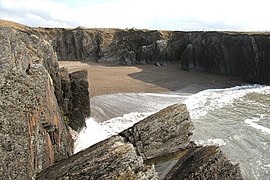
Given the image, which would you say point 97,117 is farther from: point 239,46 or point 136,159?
point 239,46

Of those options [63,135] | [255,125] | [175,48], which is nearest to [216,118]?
[255,125]

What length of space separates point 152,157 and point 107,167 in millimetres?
8166

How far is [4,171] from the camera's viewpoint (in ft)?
22.4

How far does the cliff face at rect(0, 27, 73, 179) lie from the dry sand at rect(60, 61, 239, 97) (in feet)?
61.1

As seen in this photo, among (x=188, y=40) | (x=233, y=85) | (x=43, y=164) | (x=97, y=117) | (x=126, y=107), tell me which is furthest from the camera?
→ (x=188, y=40)

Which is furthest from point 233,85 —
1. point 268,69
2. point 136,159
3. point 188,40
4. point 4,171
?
point 4,171

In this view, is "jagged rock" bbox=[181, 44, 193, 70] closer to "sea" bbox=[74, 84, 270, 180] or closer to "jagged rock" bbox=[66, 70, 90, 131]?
"sea" bbox=[74, 84, 270, 180]

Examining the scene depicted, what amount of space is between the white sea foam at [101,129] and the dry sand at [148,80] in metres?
8.52

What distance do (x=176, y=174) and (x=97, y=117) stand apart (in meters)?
12.7

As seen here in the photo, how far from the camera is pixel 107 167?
26.3ft

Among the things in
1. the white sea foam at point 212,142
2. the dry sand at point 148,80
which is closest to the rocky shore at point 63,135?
the white sea foam at point 212,142

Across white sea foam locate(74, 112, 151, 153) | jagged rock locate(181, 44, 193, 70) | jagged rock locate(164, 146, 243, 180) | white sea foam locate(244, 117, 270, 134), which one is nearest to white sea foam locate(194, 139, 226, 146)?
white sea foam locate(244, 117, 270, 134)

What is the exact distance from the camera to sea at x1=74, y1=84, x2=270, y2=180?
17.1m

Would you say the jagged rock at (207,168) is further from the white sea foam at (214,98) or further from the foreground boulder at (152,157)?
the white sea foam at (214,98)
